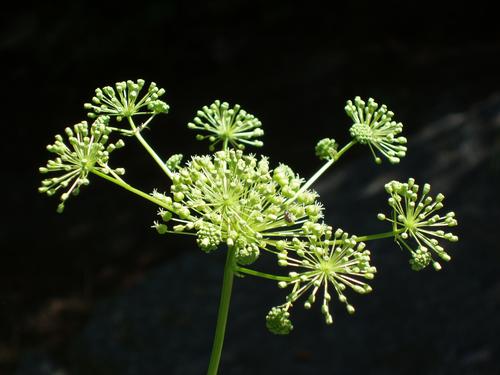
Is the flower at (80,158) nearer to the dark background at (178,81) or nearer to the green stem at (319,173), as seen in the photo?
the green stem at (319,173)

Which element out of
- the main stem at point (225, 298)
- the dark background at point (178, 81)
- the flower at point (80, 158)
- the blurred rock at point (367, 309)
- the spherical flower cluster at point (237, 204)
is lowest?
the main stem at point (225, 298)

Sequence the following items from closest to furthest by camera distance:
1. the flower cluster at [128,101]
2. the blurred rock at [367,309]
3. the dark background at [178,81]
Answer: the flower cluster at [128,101], the blurred rock at [367,309], the dark background at [178,81]

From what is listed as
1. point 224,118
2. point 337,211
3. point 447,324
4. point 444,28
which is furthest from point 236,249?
point 444,28

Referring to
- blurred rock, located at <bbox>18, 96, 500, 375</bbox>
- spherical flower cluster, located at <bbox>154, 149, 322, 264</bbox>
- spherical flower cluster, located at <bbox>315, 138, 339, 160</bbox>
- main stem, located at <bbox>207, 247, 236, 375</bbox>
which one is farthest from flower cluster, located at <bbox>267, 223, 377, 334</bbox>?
blurred rock, located at <bbox>18, 96, 500, 375</bbox>

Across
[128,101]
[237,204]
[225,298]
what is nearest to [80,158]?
[128,101]

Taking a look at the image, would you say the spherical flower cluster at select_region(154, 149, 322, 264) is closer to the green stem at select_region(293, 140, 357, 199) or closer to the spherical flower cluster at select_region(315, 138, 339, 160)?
the green stem at select_region(293, 140, 357, 199)

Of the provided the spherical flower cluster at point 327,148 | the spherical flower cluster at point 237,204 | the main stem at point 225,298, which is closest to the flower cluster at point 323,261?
the spherical flower cluster at point 237,204

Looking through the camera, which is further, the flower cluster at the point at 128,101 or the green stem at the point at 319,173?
the flower cluster at the point at 128,101
